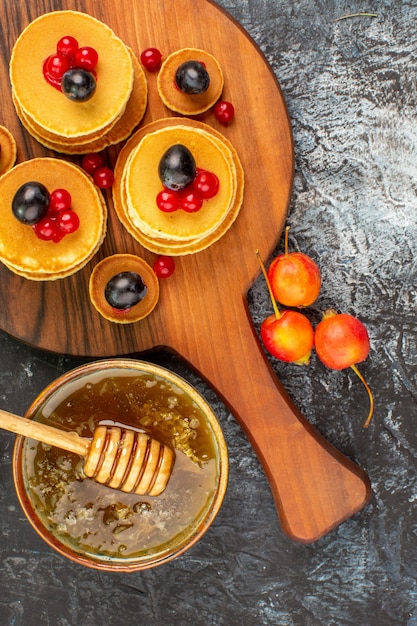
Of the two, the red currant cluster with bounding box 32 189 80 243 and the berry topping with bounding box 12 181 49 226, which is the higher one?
the berry topping with bounding box 12 181 49 226

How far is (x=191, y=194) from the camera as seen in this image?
1806mm

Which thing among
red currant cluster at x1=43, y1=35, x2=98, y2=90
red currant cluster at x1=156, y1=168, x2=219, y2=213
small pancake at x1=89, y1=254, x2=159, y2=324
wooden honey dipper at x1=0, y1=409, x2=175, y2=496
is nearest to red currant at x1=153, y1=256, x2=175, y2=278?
small pancake at x1=89, y1=254, x2=159, y2=324

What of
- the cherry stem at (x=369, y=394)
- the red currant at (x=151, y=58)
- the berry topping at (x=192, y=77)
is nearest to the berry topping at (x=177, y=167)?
the berry topping at (x=192, y=77)

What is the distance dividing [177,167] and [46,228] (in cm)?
42

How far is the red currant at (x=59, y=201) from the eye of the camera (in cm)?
179

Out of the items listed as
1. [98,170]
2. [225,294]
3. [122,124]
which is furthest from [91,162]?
[225,294]

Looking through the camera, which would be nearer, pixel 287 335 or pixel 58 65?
pixel 58 65

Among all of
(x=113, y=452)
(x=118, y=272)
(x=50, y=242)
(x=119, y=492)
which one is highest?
(x=50, y=242)

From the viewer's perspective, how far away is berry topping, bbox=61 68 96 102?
1723 mm

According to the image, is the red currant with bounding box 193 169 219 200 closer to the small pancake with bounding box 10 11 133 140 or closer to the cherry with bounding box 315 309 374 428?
the small pancake with bounding box 10 11 133 140

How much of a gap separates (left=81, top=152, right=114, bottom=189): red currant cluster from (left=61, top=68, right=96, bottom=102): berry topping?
0.20m

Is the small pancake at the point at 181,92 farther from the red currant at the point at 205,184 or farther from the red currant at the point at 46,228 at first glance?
the red currant at the point at 46,228

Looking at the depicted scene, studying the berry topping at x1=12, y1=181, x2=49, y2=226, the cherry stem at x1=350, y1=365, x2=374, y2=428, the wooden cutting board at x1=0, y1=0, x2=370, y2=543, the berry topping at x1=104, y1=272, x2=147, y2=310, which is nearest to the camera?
the berry topping at x1=12, y1=181, x2=49, y2=226

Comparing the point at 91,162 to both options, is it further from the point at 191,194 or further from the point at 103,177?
the point at 191,194
